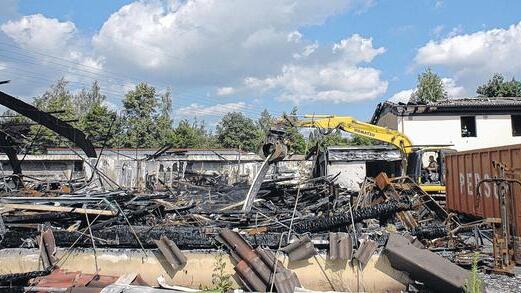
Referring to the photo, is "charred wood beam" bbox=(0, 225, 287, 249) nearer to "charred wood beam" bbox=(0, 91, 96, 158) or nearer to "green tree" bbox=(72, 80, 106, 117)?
"charred wood beam" bbox=(0, 91, 96, 158)

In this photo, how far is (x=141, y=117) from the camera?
176ft

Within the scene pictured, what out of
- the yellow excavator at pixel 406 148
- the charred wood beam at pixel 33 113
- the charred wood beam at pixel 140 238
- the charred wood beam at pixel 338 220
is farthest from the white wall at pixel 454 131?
the charred wood beam at pixel 140 238

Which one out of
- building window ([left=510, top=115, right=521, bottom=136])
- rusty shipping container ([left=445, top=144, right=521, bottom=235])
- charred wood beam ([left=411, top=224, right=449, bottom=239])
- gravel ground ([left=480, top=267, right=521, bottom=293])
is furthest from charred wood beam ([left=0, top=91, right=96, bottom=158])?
building window ([left=510, top=115, right=521, bottom=136])

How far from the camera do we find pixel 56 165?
1499 inches

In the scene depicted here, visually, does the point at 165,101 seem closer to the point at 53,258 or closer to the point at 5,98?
the point at 5,98

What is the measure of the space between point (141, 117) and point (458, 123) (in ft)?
116

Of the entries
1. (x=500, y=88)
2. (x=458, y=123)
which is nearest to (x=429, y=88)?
(x=500, y=88)

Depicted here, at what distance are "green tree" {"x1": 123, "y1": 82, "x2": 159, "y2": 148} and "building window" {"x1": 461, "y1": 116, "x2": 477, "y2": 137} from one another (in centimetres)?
3382

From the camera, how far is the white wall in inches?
1133

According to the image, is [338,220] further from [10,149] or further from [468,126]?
[468,126]

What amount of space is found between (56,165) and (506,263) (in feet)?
120

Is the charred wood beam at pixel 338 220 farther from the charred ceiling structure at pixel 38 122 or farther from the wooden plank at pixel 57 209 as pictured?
the charred ceiling structure at pixel 38 122

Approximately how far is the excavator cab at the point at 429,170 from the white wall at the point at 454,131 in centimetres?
1015

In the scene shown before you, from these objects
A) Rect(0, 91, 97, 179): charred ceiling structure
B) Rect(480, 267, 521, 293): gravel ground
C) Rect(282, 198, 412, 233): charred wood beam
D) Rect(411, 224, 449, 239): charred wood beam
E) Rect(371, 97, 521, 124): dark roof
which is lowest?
Rect(480, 267, 521, 293): gravel ground
